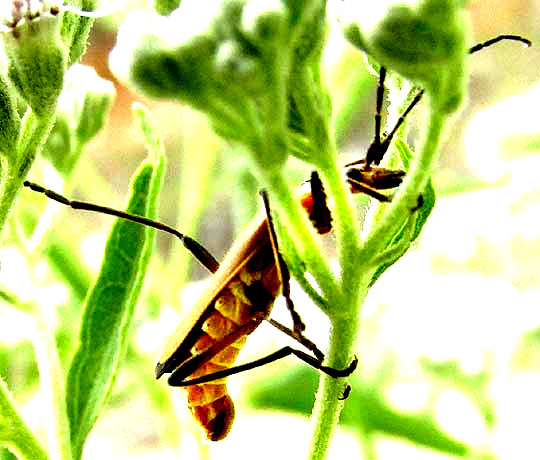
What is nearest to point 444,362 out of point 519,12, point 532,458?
point 532,458

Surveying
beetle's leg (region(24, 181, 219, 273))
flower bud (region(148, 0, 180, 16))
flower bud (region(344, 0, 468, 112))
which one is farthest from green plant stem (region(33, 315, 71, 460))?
flower bud (region(344, 0, 468, 112))

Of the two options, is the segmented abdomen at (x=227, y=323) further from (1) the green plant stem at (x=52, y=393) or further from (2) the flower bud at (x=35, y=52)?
(2) the flower bud at (x=35, y=52)

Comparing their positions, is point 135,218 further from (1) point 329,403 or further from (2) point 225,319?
(1) point 329,403

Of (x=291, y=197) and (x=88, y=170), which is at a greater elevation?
(x=88, y=170)

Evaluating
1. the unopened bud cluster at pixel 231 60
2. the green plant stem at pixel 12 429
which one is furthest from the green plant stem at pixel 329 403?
the green plant stem at pixel 12 429

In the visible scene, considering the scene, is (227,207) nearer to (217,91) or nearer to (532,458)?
(532,458)
